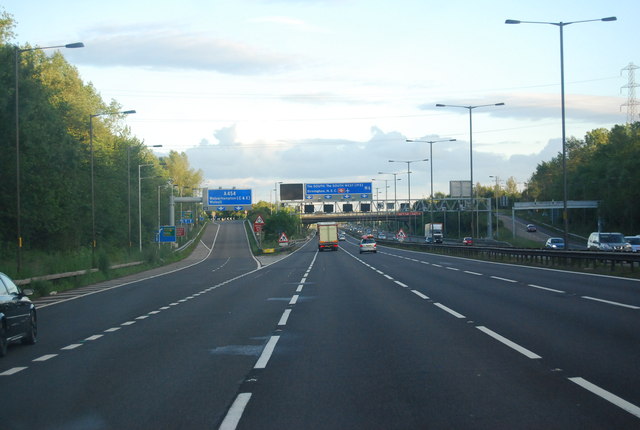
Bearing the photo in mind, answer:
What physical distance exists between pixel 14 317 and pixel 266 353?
4607mm

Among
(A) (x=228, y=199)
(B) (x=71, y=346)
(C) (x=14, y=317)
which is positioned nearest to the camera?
(C) (x=14, y=317)

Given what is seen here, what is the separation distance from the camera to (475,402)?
782 cm

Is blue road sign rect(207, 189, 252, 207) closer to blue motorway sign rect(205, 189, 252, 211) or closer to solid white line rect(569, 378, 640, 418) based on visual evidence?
blue motorway sign rect(205, 189, 252, 211)

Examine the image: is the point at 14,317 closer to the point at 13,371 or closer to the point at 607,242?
the point at 13,371

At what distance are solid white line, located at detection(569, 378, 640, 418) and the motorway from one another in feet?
0.07

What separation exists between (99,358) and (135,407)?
401 centimetres

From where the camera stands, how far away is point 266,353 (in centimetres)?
1163

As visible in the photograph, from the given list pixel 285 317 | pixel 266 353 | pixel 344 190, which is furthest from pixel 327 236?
pixel 266 353

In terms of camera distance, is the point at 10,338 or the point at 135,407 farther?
the point at 10,338

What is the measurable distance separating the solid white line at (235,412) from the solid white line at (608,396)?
3743 mm

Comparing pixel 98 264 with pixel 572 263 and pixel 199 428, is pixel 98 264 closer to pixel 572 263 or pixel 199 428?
pixel 572 263

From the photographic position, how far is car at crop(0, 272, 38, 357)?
12375mm

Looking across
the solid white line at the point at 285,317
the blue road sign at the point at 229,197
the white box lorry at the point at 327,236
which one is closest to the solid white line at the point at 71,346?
the solid white line at the point at 285,317

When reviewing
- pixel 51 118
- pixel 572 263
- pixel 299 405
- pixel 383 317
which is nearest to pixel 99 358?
pixel 299 405
